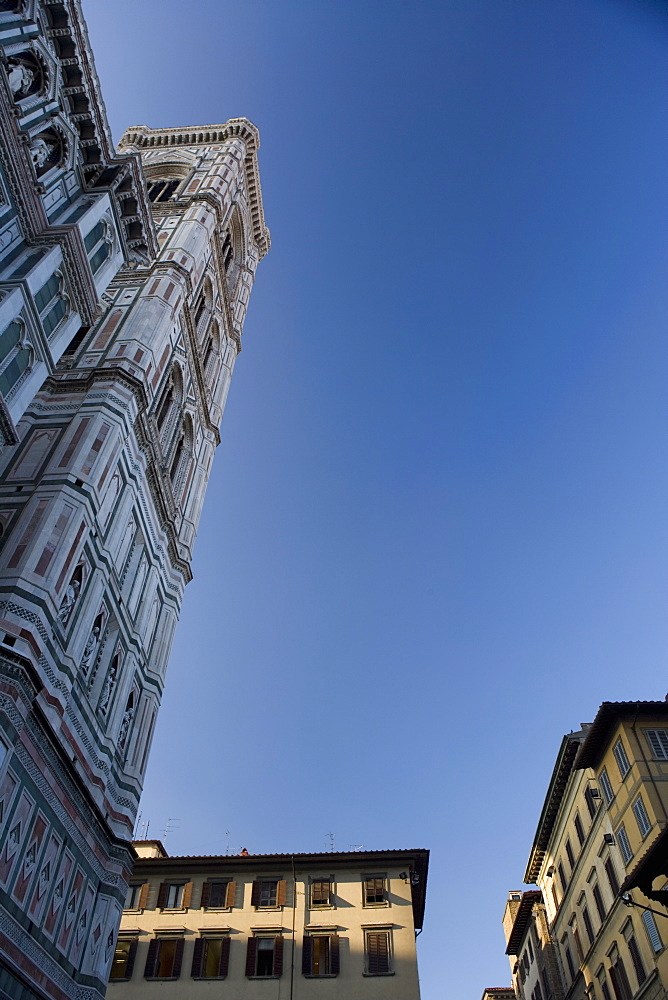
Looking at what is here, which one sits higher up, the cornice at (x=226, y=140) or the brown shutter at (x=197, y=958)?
the cornice at (x=226, y=140)

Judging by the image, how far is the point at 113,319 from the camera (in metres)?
26.6

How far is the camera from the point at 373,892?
3002cm

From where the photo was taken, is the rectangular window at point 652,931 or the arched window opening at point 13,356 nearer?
the arched window opening at point 13,356

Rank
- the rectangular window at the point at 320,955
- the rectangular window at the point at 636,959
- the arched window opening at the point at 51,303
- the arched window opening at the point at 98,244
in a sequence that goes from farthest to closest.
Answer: the rectangular window at the point at 320,955
the rectangular window at the point at 636,959
the arched window opening at the point at 98,244
the arched window opening at the point at 51,303

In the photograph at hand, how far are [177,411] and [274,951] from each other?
19.9m

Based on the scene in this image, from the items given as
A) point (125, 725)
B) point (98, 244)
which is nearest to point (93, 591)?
point (125, 725)

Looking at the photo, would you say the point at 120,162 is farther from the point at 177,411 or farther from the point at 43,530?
the point at 177,411

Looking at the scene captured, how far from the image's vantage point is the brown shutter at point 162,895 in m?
30.0

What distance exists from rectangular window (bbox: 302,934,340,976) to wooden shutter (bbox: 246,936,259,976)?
5.82 feet

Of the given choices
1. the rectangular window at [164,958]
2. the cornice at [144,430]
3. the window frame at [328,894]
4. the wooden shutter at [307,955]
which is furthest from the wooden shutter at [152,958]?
Answer: the cornice at [144,430]

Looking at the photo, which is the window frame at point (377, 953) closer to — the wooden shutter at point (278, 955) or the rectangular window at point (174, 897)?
the wooden shutter at point (278, 955)

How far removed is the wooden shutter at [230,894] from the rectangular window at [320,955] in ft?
10.6

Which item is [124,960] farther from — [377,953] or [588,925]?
[588,925]

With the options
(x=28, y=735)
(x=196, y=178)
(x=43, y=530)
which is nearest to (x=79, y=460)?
(x=43, y=530)
